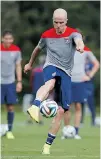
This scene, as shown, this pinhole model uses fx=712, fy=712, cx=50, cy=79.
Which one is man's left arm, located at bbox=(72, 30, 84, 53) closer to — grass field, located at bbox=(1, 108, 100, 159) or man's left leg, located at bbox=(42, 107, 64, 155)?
man's left leg, located at bbox=(42, 107, 64, 155)

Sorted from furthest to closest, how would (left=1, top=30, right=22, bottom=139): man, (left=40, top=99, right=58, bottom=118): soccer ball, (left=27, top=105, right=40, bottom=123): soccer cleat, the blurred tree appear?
the blurred tree, (left=1, top=30, right=22, bottom=139): man, (left=40, top=99, right=58, bottom=118): soccer ball, (left=27, top=105, right=40, bottom=123): soccer cleat

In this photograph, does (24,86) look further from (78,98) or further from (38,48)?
(38,48)

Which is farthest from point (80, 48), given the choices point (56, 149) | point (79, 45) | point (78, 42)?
point (56, 149)

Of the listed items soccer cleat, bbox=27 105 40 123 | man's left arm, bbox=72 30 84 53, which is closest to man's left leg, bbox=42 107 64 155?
soccer cleat, bbox=27 105 40 123

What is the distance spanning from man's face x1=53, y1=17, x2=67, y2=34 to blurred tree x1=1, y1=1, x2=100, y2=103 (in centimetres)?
3301

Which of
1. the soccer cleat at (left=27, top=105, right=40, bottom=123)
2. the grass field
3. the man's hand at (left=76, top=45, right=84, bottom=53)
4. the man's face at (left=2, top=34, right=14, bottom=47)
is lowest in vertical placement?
the grass field

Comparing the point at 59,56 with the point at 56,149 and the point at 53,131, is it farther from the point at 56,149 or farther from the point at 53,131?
the point at 56,149

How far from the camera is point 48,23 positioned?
150 ft

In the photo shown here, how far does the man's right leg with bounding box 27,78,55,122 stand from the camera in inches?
376

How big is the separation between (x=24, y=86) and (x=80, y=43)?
30932 millimetres

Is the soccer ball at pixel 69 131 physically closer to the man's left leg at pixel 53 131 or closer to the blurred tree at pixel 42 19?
the man's left leg at pixel 53 131

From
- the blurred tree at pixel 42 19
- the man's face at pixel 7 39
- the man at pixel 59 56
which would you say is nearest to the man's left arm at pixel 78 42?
the man at pixel 59 56

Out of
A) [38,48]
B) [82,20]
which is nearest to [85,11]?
[82,20]

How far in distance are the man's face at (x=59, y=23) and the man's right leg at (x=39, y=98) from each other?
765 millimetres
